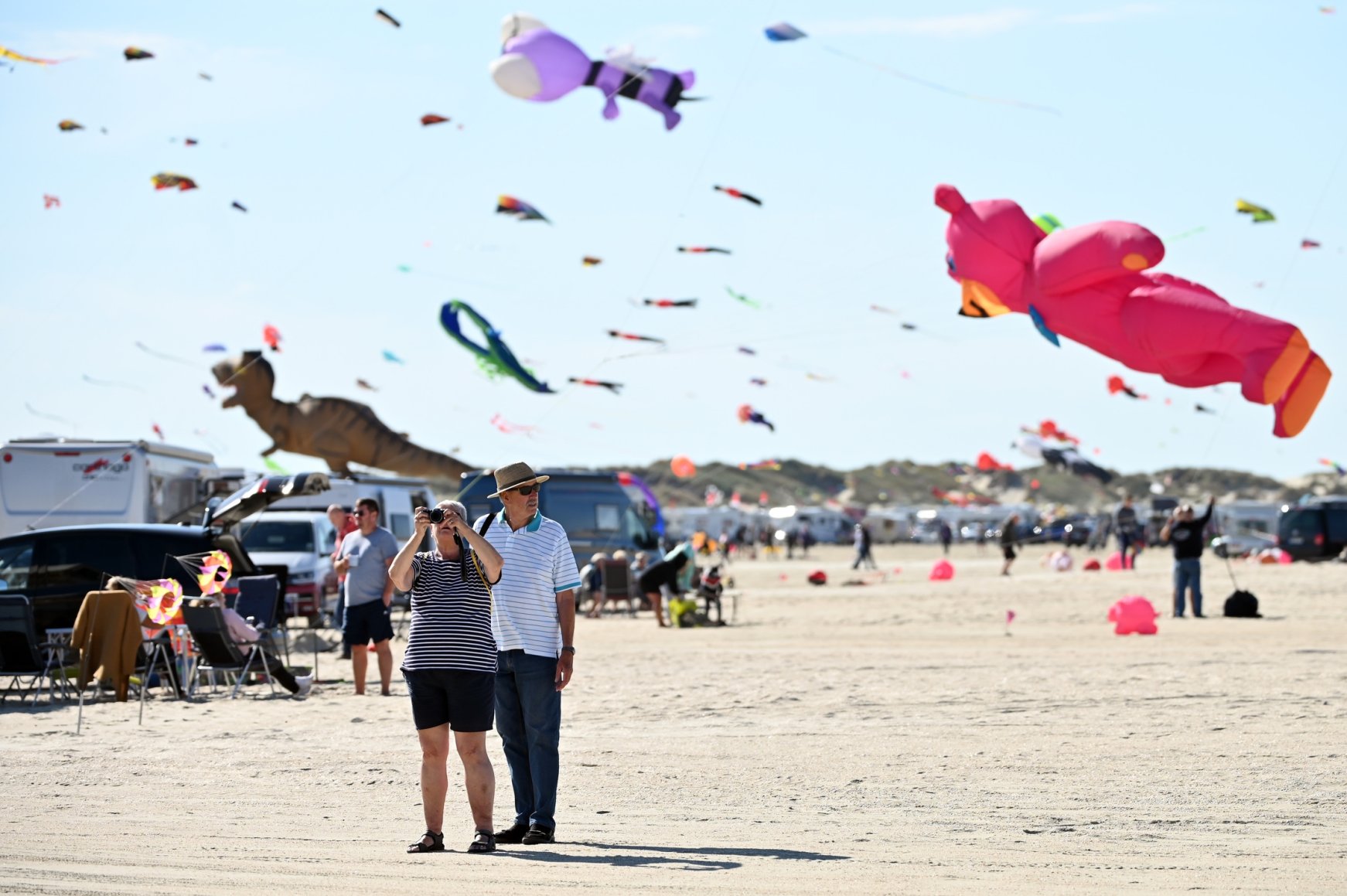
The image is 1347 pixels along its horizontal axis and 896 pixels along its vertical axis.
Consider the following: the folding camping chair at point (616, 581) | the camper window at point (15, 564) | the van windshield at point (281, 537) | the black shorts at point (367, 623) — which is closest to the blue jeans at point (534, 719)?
the black shorts at point (367, 623)

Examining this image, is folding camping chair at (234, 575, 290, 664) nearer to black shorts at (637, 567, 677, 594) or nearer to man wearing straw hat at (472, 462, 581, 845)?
man wearing straw hat at (472, 462, 581, 845)

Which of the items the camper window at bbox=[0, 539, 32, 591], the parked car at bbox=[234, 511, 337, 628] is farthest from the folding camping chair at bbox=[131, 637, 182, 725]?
the parked car at bbox=[234, 511, 337, 628]

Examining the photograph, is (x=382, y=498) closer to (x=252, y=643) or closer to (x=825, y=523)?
(x=252, y=643)

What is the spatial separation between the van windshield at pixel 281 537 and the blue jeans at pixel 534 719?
15.1 metres

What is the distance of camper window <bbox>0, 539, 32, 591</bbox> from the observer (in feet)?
44.7

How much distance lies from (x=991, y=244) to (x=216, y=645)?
6.67 metres

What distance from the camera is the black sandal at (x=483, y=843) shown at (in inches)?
243

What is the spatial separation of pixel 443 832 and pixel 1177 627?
43.3 ft

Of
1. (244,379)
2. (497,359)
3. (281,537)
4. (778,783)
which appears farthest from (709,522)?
(778,783)

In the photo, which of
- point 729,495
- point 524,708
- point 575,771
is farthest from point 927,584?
point 729,495

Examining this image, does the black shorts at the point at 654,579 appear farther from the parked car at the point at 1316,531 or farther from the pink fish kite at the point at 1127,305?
the parked car at the point at 1316,531

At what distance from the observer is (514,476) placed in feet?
21.2

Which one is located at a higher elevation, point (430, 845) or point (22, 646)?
point (22, 646)

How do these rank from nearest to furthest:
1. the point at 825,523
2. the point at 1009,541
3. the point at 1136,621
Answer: the point at 1136,621 < the point at 1009,541 < the point at 825,523
